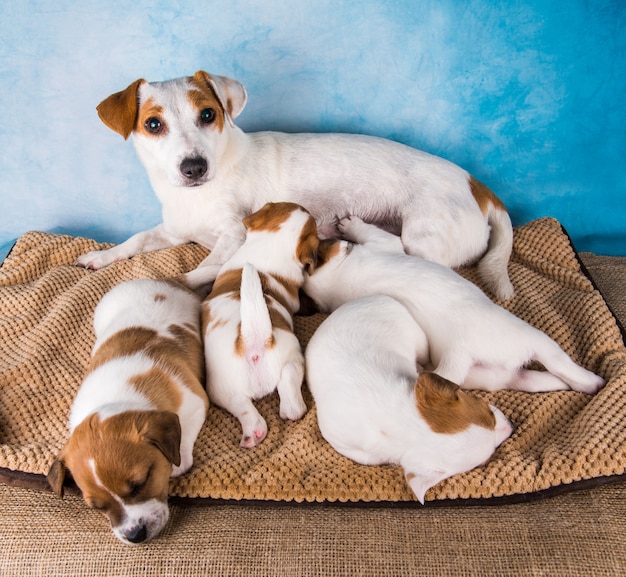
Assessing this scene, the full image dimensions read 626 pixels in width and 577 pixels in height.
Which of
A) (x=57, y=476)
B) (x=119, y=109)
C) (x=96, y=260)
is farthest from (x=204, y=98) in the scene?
(x=57, y=476)

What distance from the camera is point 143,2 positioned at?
2834 millimetres

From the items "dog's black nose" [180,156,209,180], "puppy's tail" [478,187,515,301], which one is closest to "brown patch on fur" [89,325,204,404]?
"dog's black nose" [180,156,209,180]

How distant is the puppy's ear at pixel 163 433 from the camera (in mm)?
1695

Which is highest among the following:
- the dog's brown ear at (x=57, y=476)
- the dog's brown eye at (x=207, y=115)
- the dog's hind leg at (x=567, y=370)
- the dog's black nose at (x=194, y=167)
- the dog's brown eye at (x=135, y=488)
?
the dog's brown eye at (x=207, y=115)

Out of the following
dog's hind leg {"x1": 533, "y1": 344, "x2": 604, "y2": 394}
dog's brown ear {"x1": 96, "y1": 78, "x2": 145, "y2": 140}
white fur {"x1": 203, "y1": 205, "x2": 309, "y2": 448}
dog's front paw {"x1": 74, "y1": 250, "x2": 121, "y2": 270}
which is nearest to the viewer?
white fur {"x1": 203, "y1": 205, "x2": 309, "y2": 448}

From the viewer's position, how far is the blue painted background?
112 inches

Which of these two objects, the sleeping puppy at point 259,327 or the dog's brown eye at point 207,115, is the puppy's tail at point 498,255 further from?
the dog's brown eye at point 207,115

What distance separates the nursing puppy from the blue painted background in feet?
3.43

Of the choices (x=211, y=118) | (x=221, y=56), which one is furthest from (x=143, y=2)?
(x=211, y=118)

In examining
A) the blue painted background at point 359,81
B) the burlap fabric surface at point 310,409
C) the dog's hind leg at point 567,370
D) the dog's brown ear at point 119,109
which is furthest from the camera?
the blue painted background at point 359,81

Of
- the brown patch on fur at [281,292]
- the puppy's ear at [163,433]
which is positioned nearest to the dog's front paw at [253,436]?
the puppy's ear at [163,433]

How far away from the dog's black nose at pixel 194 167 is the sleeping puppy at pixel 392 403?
0.89 metres

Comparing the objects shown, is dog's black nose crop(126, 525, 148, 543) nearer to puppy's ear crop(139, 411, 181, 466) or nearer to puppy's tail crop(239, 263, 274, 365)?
puppy's ear crop(139, 411, 181, 466)

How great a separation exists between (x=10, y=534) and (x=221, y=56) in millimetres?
2322
